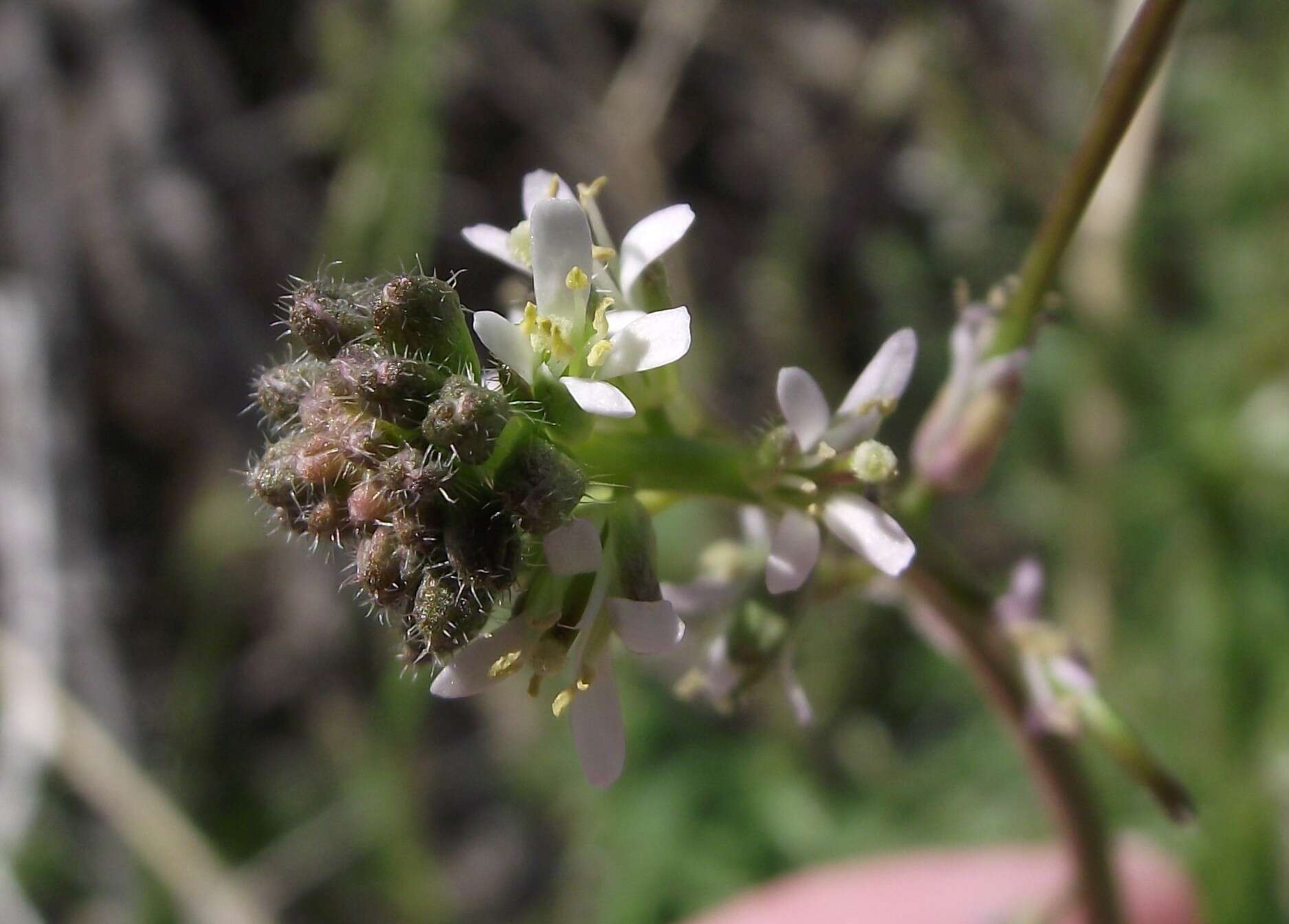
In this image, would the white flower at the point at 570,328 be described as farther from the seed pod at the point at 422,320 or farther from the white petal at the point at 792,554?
the white petal at the point at 792,554

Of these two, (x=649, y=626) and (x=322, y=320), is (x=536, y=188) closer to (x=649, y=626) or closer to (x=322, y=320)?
(x=322, y=320)

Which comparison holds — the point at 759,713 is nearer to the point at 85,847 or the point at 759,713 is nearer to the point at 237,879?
the point at 237,879

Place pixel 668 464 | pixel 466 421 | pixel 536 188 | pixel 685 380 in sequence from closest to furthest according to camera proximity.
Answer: pixel 466 421 → pixel 668 464 → pixel 536 188 → pixel 685 380

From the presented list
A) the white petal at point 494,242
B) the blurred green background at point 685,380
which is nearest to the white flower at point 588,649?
the white petal at point 494,242

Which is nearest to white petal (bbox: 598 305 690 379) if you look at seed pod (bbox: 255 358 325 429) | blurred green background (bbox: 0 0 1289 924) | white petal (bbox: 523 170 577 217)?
white petal (bbox: 523 170 577 217)

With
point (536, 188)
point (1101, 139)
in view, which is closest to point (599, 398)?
point (536, 188)

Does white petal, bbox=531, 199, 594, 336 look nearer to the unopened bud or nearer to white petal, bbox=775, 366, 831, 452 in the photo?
white petal, bbox=775, 366, 831, 452

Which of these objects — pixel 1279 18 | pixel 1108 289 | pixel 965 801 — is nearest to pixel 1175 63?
pixel 1279 18
